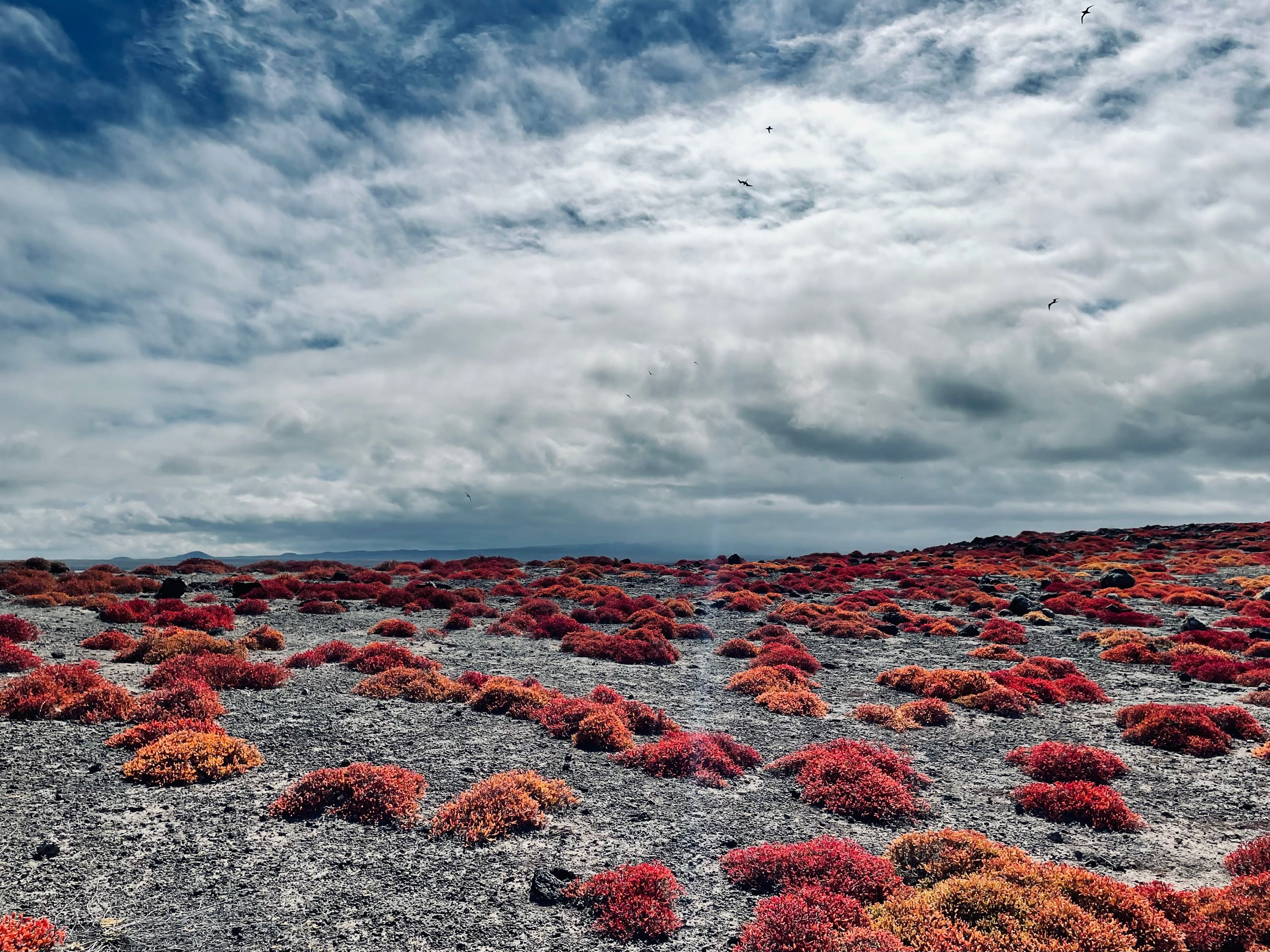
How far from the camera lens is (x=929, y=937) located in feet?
25.2

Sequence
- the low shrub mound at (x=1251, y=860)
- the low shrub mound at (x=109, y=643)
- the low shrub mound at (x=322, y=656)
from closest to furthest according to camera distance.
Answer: the low shrub mound at (x=1251, y=860), the low shrub mound at (x=322, y=656), the low shrub mound at (x=109, y=643)

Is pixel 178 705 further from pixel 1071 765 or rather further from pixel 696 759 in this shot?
pixel 1071 765

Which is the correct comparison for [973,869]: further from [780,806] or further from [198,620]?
[198,620]

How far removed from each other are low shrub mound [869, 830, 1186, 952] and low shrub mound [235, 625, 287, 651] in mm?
20499

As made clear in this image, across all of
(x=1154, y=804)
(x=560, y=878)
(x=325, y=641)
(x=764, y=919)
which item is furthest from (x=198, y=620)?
(x=1154, y=804)

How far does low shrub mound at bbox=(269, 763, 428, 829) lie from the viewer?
1077cm

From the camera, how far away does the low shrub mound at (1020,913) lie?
759 centimetres

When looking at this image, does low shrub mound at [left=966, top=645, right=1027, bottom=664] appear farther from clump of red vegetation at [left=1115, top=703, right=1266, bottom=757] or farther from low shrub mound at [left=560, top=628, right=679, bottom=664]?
low shrub mound at [left=560, top=628, right=679, bottom=664]

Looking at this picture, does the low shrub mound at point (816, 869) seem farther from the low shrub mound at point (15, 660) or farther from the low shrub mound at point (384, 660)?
the low shrub mound at point (15, 660)

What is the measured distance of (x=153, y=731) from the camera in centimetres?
1285

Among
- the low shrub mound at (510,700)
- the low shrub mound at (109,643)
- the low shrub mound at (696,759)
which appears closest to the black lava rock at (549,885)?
the low shrub mound at (696,759)

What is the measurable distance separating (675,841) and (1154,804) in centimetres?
902

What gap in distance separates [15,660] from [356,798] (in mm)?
12246

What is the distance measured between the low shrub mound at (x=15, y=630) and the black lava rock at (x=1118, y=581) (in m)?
51.4
